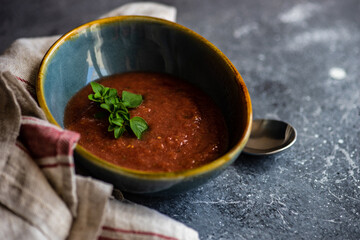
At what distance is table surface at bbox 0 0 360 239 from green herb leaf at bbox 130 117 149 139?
241 mm

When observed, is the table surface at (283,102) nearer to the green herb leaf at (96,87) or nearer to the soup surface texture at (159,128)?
the soup surface texture at (159,128)

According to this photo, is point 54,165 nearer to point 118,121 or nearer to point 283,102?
point 118,121

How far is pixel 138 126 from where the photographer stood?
1.50m

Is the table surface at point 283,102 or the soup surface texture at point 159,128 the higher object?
the soup surface texture at point 159,128

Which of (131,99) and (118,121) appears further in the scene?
(131,99)

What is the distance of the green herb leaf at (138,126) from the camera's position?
1.48m

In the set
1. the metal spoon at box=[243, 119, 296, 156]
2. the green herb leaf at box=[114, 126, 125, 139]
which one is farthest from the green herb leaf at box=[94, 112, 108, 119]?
the metal spoon at box=[243, 119, 296, 156]

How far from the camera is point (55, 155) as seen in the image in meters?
1.29

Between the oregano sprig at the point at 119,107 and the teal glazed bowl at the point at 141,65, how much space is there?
0.16m

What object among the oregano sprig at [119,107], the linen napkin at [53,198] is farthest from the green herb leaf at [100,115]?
the linen napkin at [53,198]

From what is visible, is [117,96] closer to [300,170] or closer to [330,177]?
[300,170]

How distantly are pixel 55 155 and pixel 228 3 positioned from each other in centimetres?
169

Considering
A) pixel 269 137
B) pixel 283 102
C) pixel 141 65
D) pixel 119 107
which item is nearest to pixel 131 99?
pixel 119 107

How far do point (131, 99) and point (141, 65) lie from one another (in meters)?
0.31
